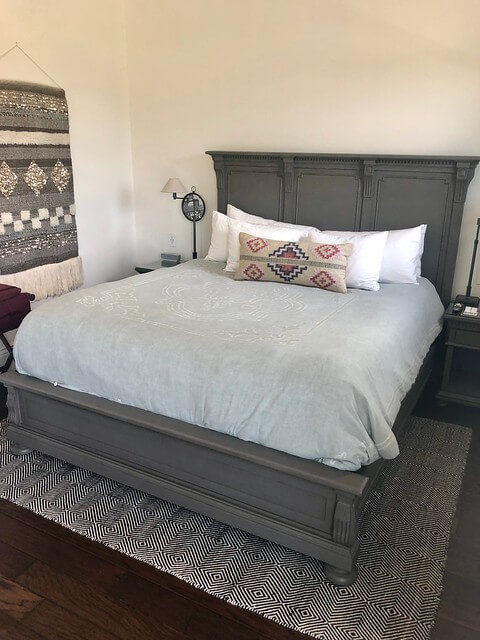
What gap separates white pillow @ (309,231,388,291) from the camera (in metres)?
3.12

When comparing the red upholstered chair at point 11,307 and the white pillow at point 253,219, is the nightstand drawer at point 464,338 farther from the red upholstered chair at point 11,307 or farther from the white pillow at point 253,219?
the red upholstered chair at point 11,307

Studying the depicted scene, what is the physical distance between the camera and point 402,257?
326 cm

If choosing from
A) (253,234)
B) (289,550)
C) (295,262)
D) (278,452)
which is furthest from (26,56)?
(289,550)

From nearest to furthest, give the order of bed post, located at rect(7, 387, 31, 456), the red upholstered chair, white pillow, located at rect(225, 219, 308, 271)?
bed post, located at rect(7, 387, 31, 456) → the red upholstered chair → white pillow, located at rect(225, 219, 308, 271)

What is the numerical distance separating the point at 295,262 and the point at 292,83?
146cm

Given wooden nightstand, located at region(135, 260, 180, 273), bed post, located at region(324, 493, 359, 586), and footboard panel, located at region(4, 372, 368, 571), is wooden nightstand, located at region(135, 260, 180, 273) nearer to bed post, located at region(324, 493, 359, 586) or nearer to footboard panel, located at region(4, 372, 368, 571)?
footboard panel, located at region(4, 372, 368, 571)

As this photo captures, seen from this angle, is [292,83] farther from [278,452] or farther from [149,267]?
[278,452]

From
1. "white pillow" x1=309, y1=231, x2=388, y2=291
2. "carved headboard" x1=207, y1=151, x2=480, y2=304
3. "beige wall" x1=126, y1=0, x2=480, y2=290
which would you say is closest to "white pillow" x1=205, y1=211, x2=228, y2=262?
"carved headboard" x1=207, y1=151, x2=480, y2=304

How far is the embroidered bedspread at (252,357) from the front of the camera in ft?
6.09

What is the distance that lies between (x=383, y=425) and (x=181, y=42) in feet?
11.4

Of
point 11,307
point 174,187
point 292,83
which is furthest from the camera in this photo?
point 174,187

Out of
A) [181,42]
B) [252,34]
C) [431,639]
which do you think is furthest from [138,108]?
[431,639]

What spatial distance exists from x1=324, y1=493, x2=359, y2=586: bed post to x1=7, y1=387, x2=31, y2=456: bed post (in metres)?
1.60

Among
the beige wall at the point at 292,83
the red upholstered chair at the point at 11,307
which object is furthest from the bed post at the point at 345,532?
the red upholstered chair at the point at 11,307
